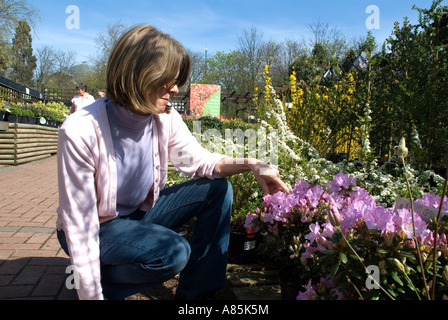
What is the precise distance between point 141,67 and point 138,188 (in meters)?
0.59

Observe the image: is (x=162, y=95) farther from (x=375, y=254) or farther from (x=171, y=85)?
(x=375, y=254)

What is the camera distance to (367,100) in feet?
12.4

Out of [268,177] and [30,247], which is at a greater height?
[268,177]

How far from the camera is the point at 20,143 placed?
7.07m

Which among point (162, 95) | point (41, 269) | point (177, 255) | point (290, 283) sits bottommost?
point (41, 269)

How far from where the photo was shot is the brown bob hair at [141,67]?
1.57 metres

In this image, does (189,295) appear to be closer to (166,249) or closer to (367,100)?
(166,249)

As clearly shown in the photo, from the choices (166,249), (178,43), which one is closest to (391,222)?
(166,249)

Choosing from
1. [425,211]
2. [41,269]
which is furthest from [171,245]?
[41,269]

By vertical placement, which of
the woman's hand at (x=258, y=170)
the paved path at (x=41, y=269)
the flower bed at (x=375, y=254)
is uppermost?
the woman's hand at (x=258, y=170)

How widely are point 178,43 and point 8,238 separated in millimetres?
2219

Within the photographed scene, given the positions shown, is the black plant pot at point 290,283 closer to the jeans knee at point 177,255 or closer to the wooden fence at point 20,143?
the jeans knee at point 177,255

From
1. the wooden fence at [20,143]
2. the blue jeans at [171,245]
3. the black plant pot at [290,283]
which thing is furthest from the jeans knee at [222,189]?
the wooden fence at [20,143]
